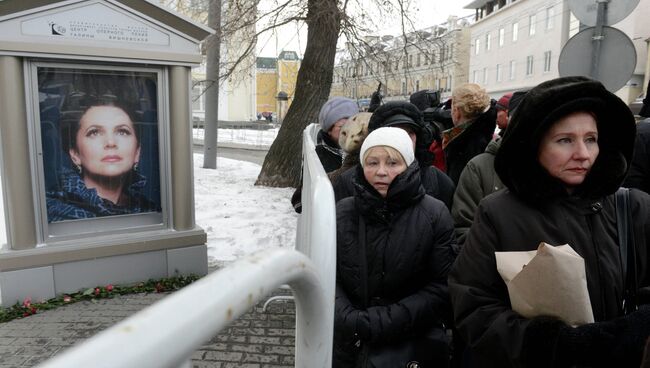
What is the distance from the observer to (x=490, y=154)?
2.54 metres

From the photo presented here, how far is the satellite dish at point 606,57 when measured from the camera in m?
4.13

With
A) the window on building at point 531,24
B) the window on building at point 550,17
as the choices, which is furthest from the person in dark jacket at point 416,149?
the window on building at point 531,24

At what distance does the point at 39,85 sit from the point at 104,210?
4.03 ft

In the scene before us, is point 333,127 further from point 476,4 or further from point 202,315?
point 476,4

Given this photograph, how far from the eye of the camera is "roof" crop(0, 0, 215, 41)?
12.3ft

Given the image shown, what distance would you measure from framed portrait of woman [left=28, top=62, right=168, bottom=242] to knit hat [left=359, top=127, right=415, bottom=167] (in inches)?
115

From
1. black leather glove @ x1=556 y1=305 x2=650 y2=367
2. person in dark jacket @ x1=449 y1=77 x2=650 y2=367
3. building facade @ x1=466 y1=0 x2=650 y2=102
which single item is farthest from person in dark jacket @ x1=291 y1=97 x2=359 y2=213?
building facade @ x1=466 y1=0 x2=650 y2=102

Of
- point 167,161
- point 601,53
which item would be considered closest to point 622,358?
point 601,53

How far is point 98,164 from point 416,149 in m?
3.07

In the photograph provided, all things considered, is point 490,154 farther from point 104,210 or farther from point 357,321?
point 104,210

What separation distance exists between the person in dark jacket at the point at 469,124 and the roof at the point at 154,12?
7.99 feet

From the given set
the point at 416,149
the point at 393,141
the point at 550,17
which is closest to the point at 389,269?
the point at 393,141

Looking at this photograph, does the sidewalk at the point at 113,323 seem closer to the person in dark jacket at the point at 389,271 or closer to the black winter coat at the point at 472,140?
the person in dark jacket at the point at 389,271

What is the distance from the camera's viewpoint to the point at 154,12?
4.26 m
